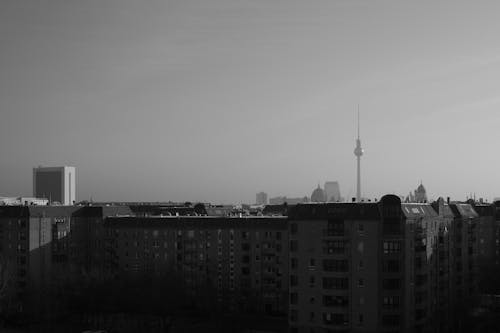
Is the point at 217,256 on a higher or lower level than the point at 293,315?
higher

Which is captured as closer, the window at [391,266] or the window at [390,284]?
the window at [390,284]

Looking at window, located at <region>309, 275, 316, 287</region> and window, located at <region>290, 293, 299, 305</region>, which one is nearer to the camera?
window, located at <region>309, 275, 316, 287</region>

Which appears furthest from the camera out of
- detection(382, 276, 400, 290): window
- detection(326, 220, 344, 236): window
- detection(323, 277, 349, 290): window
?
detection(326, 220, 344, 236): window

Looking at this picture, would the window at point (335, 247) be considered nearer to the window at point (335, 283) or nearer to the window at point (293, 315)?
the window at point (335, 283)

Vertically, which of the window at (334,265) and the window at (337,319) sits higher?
the window at (334,265)

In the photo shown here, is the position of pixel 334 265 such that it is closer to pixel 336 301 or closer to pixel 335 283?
pixel 335 283

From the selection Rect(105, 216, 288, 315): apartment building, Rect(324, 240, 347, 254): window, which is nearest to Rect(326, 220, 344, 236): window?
Rect(324, 240, 347, 254): window

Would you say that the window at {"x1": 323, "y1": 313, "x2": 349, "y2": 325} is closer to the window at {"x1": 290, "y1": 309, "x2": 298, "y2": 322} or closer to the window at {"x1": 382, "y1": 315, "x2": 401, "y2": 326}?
the window at {"x1": 290, "y1": 309, "x2": 298, "y2": 322}

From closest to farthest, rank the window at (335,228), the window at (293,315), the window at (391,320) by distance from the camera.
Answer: the window at (391,320)
the window at (335,228)
the window at (293,315)

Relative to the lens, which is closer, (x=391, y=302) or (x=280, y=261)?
(x=391, y=302)

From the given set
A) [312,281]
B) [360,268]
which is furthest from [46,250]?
[360,268]

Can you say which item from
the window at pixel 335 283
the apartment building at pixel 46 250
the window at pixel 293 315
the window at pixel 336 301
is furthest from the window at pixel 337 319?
the apartment building at pixel 46 250

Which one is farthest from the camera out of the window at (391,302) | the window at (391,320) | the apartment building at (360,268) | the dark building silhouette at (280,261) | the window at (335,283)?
the window at (335,283)

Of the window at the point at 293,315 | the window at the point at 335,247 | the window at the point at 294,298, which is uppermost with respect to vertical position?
the window at the point at 335,247
